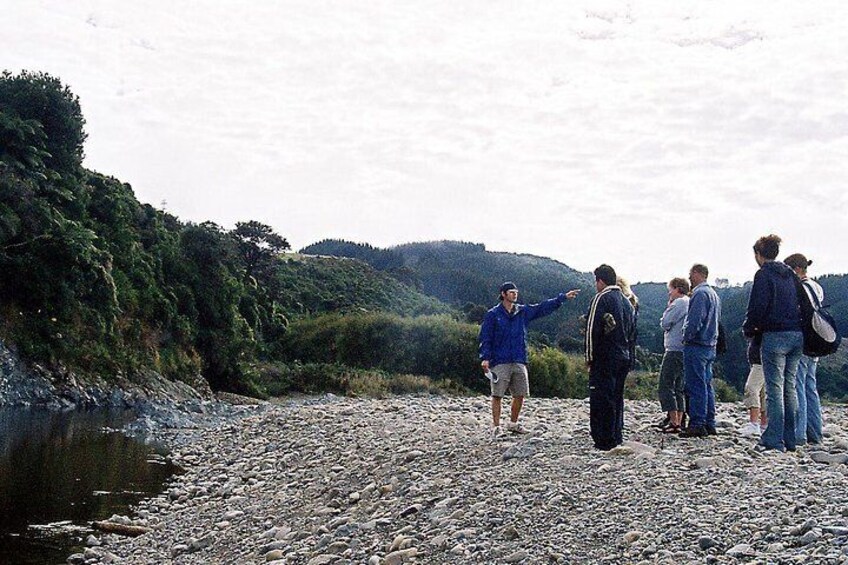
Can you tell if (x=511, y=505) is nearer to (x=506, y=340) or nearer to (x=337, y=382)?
(x=506, y=340)

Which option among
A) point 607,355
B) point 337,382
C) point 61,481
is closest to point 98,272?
point 337,382

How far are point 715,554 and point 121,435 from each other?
16438 mm

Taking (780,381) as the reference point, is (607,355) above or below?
above

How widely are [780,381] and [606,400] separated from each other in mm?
1797

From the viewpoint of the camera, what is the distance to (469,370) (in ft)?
144

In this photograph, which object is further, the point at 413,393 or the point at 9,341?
the point at 413,393

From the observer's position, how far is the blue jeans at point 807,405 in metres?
9.69

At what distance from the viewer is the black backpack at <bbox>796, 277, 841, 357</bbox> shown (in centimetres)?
901

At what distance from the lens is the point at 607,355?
946 cm

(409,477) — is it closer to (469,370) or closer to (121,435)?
(121,435)

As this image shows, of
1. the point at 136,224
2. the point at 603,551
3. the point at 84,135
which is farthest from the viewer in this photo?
the point at 136,224

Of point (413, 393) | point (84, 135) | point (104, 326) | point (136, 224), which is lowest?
point (413, 393)

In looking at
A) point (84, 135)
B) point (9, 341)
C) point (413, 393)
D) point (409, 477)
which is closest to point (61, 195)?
point (84, 135)

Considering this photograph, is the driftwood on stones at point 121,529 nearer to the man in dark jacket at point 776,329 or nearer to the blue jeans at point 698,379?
the blue jeans at point 698,379
